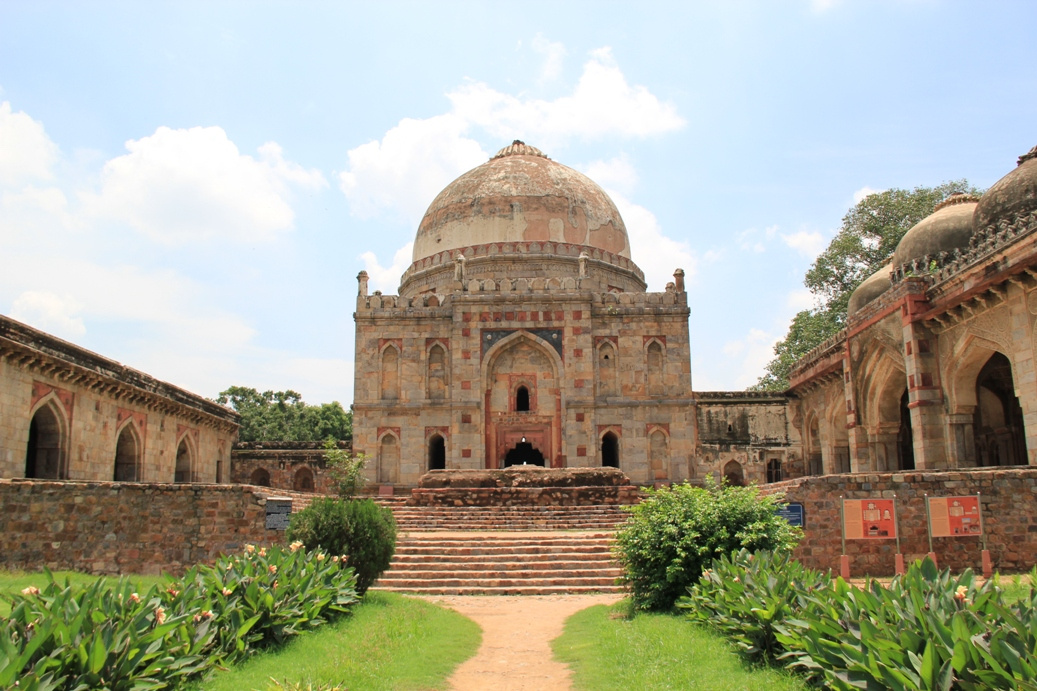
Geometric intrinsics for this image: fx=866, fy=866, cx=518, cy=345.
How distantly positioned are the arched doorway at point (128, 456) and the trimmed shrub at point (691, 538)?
688 inches

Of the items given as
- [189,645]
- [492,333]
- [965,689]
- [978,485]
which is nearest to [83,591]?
[189,645]

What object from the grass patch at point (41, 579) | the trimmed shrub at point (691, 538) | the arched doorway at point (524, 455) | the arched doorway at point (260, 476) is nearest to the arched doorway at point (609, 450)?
the arched doorway at point (524, 455)

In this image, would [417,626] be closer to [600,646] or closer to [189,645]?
[600,646]

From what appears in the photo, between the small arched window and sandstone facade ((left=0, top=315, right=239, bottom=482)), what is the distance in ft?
32.7

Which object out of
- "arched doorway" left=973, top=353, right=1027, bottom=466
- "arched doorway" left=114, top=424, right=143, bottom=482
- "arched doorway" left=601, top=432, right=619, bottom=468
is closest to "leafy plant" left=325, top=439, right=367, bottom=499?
"arched doorway" left=114, top=424, right=143, bottom=482

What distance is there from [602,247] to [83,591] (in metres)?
26.6

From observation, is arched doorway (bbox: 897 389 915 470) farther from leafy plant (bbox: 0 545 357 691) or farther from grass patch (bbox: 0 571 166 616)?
grass patch (bbox: 0 571 166 616)

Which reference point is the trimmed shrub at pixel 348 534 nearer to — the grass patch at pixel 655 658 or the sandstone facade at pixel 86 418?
the grass patch at pixel 655 658

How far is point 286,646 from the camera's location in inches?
287

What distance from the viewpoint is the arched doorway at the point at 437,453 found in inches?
1059

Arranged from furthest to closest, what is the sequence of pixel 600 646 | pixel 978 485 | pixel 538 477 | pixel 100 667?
pixel 538 477 < pixel 978 485 < pixel 600 646 < pixel 100 667

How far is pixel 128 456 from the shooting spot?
2339cm

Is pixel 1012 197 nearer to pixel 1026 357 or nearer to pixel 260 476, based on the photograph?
pixel 1026 357

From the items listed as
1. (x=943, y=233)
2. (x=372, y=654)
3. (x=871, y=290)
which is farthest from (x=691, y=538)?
(x=871, y=290)
